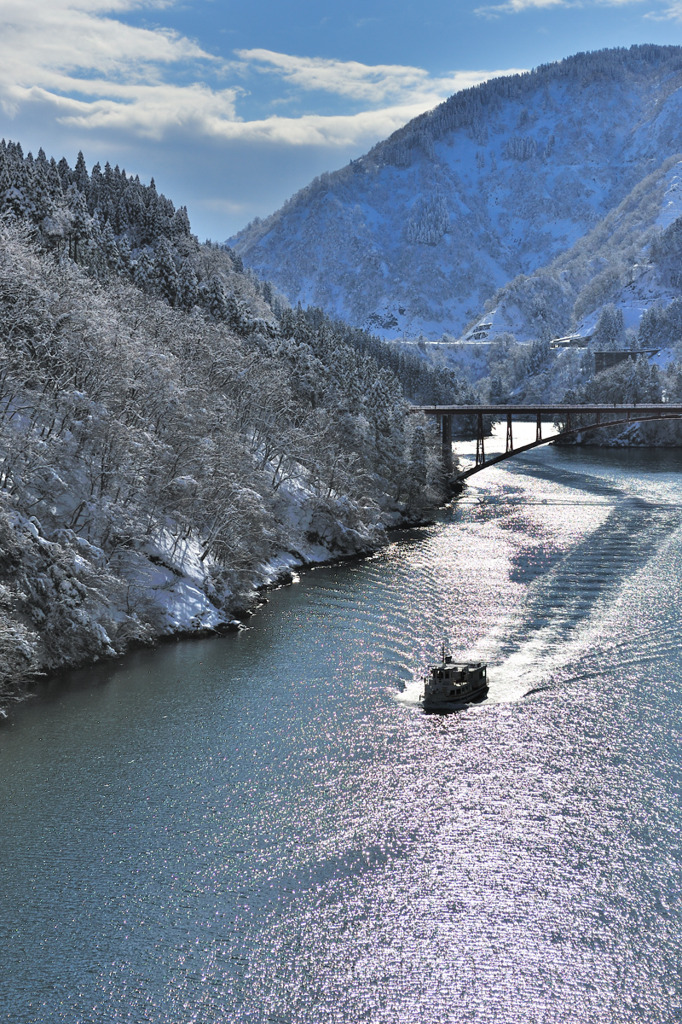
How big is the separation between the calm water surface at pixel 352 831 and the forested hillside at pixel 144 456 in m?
3.96

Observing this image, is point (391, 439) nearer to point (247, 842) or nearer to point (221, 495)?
point (221, 495)

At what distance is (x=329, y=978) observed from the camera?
2714 cm

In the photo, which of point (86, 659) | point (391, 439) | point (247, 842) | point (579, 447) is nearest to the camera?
point (247, 842)

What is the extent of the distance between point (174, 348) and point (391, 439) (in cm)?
3204

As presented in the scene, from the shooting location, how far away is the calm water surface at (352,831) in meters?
26.9

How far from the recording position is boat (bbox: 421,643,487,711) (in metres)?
47.1

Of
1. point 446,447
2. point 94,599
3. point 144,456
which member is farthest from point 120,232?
point 94,599

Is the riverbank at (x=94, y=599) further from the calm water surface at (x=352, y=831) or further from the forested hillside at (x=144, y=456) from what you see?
the calm water surface at (x=352, y=831)

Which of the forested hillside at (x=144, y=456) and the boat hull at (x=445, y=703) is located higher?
the forested hillside at (x=144, y=456)

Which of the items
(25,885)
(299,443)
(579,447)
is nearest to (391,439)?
(299,443)

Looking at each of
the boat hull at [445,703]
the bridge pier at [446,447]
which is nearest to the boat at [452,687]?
the boat hull at [445,703]

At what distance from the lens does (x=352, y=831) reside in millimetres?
35438

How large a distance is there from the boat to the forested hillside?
17976 millimetres

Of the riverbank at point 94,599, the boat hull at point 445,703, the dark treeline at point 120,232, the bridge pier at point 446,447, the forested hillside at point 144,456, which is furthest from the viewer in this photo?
the bridge pier at point 446,447
